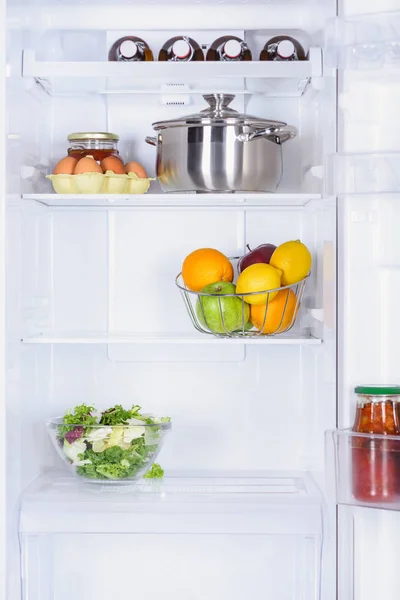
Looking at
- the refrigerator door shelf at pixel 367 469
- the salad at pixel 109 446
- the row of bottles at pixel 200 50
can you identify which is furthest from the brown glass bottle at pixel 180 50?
the refrigerator door shelf at pixel 367 469

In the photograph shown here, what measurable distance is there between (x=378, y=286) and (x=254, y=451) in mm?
686

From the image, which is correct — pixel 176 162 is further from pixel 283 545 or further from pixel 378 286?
pixel 283 545

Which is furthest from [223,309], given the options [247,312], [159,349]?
[159,349]

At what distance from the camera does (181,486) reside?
1792mm

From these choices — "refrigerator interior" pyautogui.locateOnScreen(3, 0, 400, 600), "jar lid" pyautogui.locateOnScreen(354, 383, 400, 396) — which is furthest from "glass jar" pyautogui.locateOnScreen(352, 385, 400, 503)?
"refrigerator interior" pyautogui.locateOnScreen(3, 0, 400, 600)

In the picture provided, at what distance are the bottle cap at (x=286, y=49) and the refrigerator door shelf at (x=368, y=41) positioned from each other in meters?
Result: 0.45

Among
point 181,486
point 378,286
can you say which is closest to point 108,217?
point 181,486

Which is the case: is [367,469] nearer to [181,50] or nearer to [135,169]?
[135,169]

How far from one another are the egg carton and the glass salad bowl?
47cm

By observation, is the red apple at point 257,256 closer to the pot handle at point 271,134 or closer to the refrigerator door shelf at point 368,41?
the pot handle at point 271,134

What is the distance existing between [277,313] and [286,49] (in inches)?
21.6

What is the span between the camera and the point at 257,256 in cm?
178

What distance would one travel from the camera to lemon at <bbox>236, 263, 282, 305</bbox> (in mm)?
1656

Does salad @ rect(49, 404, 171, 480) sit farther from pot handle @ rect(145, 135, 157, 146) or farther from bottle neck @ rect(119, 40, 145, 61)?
bottle neck @ rect(119, 40, 145, 61)
